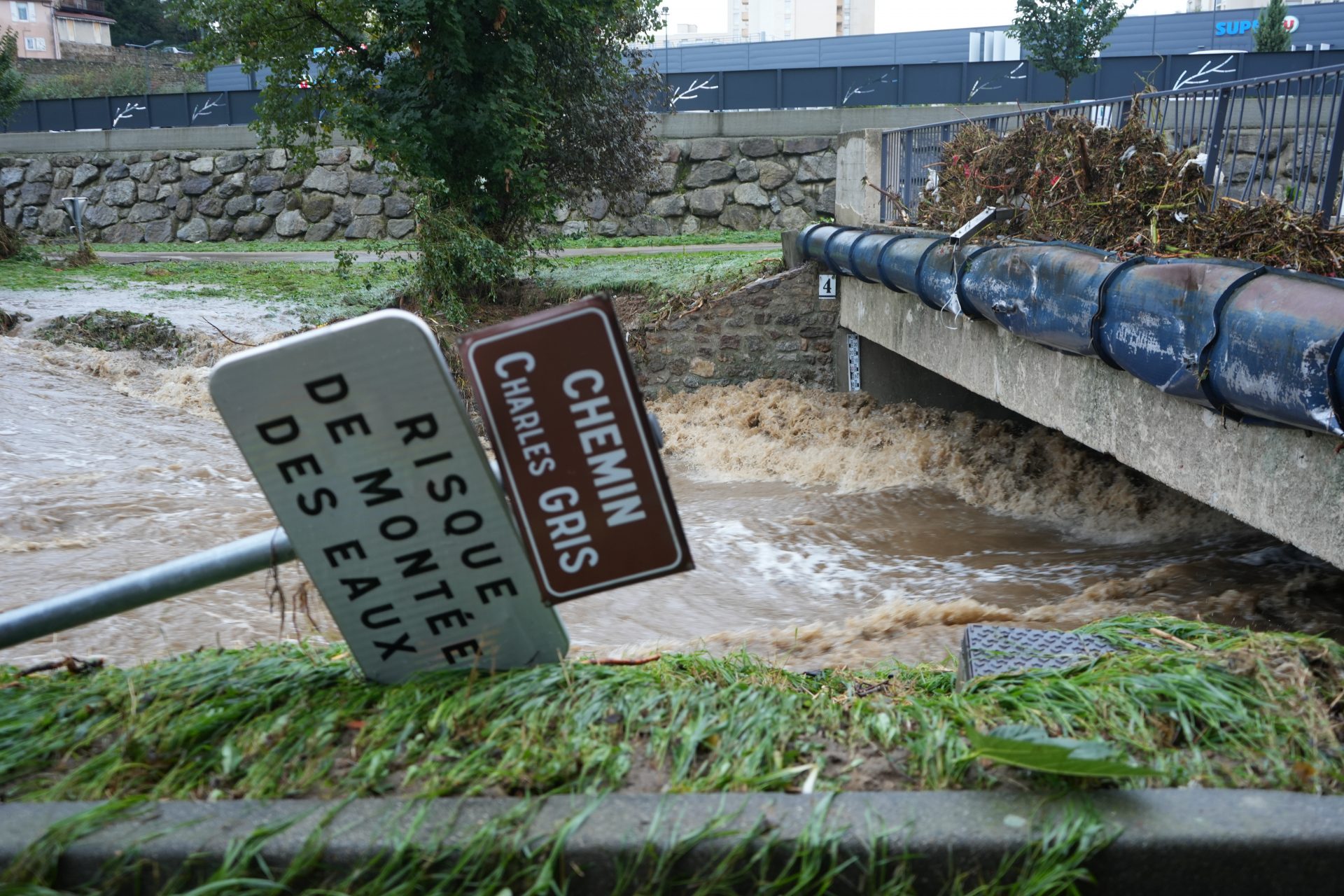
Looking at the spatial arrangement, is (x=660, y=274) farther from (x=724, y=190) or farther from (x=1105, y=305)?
(x=1105, y=305)

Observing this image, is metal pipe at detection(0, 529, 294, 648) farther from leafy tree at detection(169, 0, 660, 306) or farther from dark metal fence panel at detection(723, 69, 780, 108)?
dark metal fence panel at detection(723, 69, 780, 108)

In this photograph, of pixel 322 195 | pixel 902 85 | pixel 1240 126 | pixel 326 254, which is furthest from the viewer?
pixel 322 195

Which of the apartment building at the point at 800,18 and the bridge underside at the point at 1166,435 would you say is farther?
the apartment building at the point at 800,18

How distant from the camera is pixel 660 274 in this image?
1327 cm

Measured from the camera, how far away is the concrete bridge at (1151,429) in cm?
357

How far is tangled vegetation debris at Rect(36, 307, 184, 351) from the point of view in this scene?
1172 cm

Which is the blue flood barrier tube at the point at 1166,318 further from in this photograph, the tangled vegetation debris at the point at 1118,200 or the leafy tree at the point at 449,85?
the leafy tree at the point at 449,85

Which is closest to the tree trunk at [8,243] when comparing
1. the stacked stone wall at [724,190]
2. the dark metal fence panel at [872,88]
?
the stacked stone wall at [724,190]

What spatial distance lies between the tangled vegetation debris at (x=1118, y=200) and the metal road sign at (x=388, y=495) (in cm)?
321

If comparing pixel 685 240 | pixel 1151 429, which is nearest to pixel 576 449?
pixel 1151 429

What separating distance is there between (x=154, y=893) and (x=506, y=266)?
1109cm

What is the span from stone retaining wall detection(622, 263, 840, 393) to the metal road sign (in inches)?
359

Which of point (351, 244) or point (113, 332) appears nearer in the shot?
point (113, 332)

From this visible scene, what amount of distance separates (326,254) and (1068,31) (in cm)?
1398
